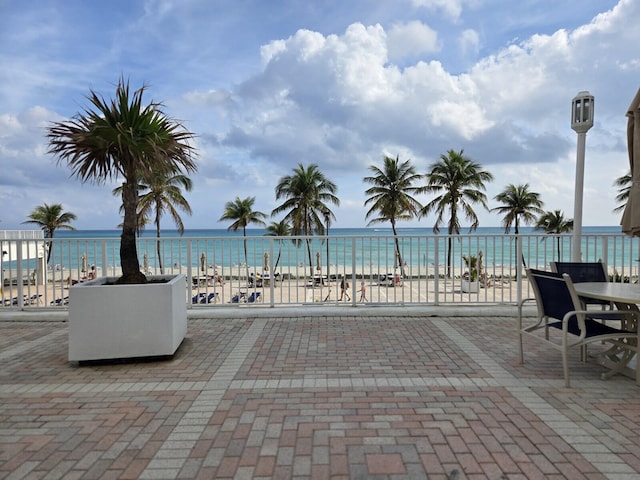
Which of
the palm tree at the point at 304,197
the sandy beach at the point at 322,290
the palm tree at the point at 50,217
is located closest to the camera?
the sandy beach at the point at 322,290

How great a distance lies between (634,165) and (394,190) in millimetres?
29078

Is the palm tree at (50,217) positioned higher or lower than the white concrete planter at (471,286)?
higher

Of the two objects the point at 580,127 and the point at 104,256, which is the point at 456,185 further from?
the point at 104,256

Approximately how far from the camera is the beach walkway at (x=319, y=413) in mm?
1677

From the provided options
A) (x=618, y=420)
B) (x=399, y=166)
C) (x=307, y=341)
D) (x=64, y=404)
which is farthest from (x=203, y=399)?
(x=399, y=166)

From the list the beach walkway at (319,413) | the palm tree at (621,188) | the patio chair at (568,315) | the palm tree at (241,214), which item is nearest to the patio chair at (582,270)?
the patio chair at (568,315)

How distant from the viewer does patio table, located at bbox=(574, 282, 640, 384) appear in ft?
A: 8.47

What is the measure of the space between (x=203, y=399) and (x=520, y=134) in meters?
17.8

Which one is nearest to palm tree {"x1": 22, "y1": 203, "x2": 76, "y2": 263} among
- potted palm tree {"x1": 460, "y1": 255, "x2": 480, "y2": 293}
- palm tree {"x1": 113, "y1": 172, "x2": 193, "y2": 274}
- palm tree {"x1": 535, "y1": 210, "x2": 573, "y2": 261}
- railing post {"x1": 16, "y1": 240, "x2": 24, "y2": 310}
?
palm tree {"x1": 113, "y1": 172, "x2": 193, "y2": 274}

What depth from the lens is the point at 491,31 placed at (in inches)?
248

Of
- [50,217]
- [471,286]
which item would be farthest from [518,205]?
[50,217]

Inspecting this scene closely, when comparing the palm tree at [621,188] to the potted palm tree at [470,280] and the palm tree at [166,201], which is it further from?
the palm tree at [166,201]

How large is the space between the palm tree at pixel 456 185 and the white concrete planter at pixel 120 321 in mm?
27999

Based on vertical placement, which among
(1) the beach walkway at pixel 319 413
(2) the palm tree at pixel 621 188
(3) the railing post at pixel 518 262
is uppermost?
(2) the palm tree at pixel 621 188
